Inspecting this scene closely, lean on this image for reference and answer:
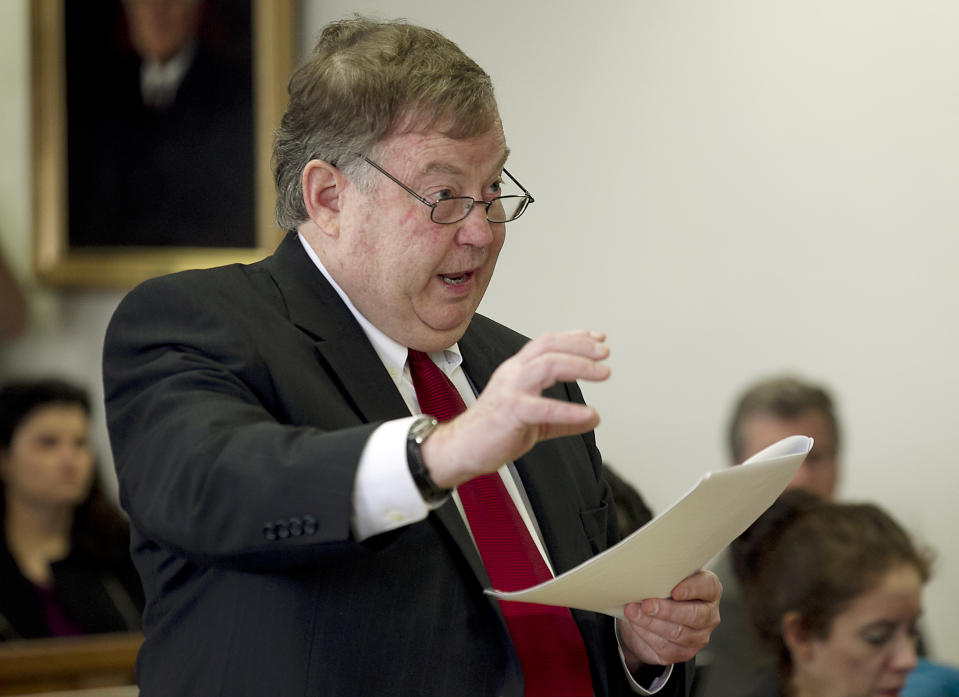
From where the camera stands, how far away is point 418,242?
1477 millimetres

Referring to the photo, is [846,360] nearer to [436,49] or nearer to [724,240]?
[724,240]

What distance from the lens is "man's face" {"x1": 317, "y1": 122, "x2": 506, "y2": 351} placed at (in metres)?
1.47

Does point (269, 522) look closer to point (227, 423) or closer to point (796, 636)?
point (227, 423)

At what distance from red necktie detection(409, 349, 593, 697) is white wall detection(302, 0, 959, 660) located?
6.14 feet

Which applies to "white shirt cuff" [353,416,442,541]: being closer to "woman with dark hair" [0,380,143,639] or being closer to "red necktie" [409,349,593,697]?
"red necktie" [409,349,593,697]

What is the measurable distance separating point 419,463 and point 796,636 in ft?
5.10

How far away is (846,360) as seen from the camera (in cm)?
315

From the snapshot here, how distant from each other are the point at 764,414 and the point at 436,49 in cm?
191

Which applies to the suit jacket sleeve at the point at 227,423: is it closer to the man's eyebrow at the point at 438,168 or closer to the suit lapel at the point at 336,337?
the suit lapel at the point at 336,337

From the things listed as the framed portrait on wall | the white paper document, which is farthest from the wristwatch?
the framed portrait on wall

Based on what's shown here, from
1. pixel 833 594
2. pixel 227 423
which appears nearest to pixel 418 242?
pixel 227 423

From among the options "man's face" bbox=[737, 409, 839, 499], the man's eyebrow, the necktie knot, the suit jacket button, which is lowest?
"man's face" bbox=[737, 409, 839, 499]

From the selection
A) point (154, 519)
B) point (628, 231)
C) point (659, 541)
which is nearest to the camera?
point (154, 519)

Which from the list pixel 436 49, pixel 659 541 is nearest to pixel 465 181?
pixel 436 49
